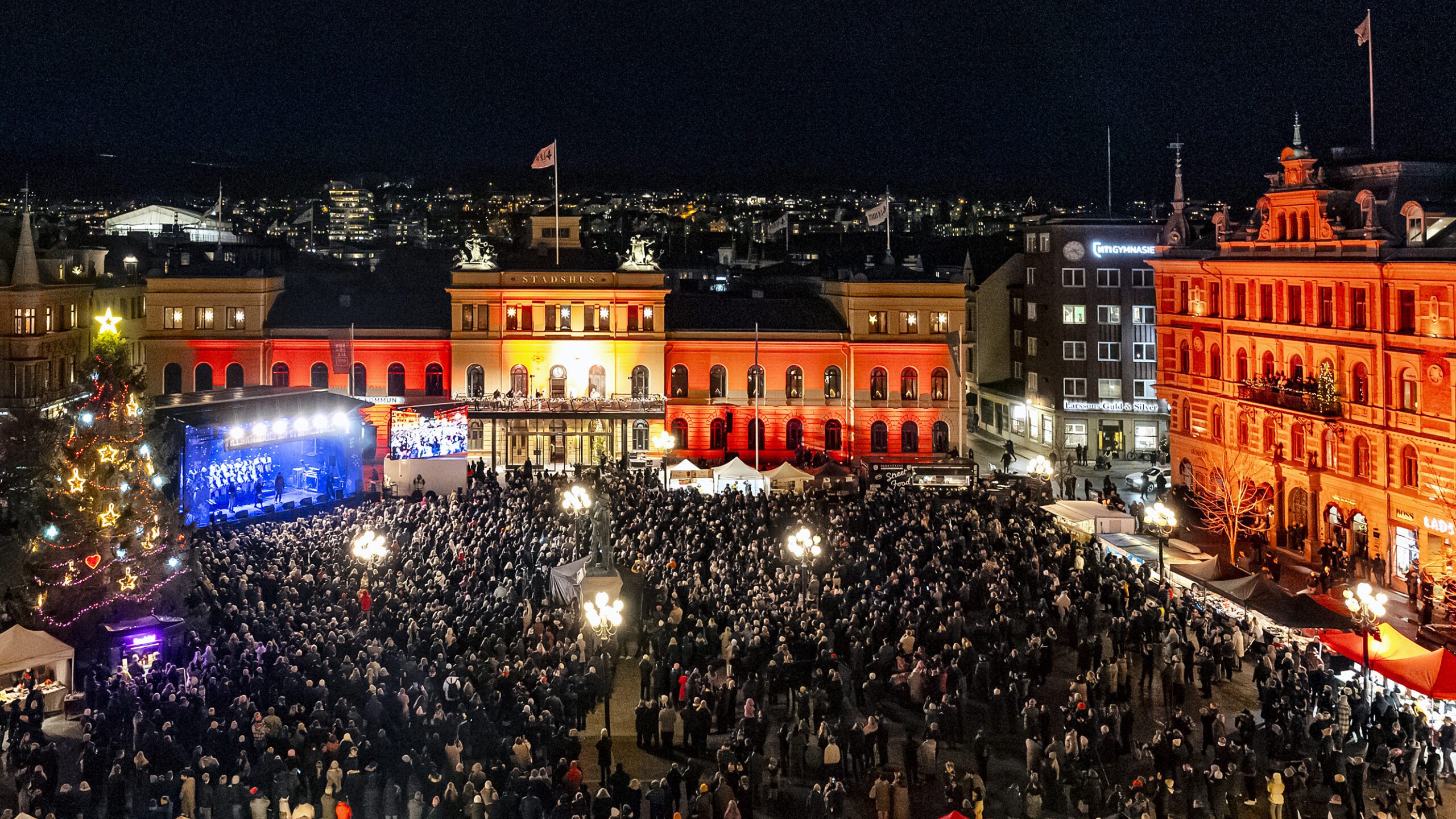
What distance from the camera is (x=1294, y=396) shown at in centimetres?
4200

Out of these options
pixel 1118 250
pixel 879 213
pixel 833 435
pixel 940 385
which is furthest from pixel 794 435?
pixel 1118 250

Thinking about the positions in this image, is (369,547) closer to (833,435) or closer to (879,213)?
(833,435)

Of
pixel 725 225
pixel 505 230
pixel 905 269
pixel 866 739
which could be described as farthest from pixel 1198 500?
pixel 725 225

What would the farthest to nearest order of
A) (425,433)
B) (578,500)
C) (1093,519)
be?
1. (425,433)
2. (578,500)
3. (1093,519)

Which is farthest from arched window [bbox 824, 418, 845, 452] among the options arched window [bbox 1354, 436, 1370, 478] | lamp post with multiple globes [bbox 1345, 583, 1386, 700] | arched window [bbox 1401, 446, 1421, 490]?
lamp post with multiple globes [bbox 1345, 583, 1386, 700]

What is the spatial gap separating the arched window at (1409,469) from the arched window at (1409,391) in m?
1.07

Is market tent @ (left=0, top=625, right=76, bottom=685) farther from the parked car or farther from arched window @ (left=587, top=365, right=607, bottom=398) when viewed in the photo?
the parked car

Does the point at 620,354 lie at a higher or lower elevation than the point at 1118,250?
lower

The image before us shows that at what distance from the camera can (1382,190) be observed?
1575 inches

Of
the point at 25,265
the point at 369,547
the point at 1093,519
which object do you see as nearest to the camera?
the point at 369,547

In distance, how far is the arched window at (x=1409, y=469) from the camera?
122ft

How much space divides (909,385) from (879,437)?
2601mm

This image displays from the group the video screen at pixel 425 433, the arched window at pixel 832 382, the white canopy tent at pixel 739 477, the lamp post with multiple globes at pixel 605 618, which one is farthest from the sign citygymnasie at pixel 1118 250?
the lamp post with multiple globes at pixel 605 618

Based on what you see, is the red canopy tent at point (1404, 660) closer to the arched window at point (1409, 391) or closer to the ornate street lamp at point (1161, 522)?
the ornate street lamp at point (1161, 522)
